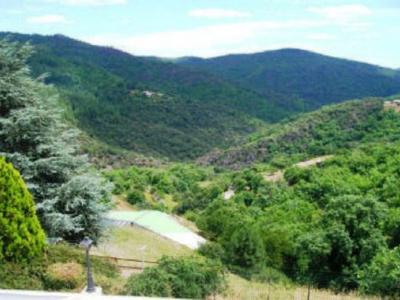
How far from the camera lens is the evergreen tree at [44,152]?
16.3 meters

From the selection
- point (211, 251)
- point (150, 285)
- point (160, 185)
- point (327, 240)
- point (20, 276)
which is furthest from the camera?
point (160, 185)

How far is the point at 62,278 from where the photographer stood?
11914 millimetres

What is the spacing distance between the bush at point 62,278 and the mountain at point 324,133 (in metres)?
88.1

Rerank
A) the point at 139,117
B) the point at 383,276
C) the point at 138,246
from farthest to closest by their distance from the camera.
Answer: the point at 139,117 → the point at 138,246 → the point at 383,276

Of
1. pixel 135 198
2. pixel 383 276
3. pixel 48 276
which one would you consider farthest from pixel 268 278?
pixel 135 198

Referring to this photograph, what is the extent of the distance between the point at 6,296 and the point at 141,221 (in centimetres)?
2471

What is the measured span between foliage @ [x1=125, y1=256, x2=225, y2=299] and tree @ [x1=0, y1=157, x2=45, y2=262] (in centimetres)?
220

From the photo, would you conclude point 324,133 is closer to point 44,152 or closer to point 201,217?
point 201,217

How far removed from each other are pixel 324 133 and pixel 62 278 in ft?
347

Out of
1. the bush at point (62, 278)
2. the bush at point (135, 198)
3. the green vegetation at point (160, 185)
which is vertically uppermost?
the bush at point (62, 278)

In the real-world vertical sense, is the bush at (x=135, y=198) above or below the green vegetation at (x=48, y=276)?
below

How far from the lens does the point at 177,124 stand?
178 meters

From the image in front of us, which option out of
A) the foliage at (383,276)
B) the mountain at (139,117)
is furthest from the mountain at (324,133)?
the foliage at (383,276)

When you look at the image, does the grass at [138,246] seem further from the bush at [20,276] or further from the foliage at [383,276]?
the bush at [20,276]
